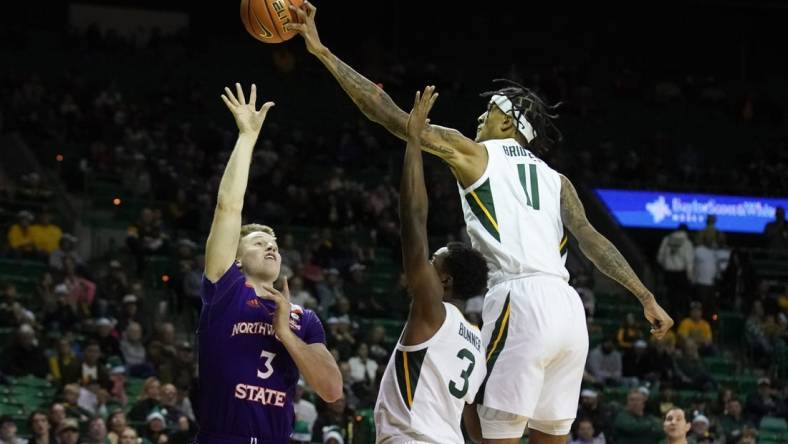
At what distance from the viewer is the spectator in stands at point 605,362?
18.1m

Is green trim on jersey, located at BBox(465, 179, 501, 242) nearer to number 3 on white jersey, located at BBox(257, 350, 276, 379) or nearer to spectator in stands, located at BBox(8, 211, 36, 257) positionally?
number 3 on white jersey, located at BBox(257, 350, 276, 379)

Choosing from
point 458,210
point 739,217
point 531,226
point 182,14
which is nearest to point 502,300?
point 531,226

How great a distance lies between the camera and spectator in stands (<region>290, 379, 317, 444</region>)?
13.8m

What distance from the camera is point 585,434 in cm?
1466

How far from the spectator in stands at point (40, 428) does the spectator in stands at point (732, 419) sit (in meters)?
8.38

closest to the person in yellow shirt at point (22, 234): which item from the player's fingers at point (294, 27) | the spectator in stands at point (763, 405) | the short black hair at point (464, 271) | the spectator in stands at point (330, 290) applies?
the spectator in stands at point (330, 290)

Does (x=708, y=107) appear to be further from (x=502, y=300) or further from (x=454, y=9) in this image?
(x=502, y=300)

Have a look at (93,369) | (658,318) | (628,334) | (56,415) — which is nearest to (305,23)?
(658,318)

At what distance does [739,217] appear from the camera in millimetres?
26500

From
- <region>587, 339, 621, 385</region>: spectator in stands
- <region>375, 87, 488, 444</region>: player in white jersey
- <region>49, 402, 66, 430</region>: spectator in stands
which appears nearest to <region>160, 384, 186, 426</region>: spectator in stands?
<region>49, 402, 66, 430</region>: spectator in stands

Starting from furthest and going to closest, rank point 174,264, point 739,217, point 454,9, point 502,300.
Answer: point 454,9
point 739,217
point 174,264
point 502,300

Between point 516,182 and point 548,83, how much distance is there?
23513mm

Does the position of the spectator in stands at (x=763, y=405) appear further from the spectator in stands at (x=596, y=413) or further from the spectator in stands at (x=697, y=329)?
the spectator in stands at (x=596, y=413)

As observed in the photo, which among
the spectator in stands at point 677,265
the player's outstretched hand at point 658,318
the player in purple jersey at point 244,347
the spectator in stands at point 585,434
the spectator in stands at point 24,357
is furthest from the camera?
the spectator in stands at point 677,265
